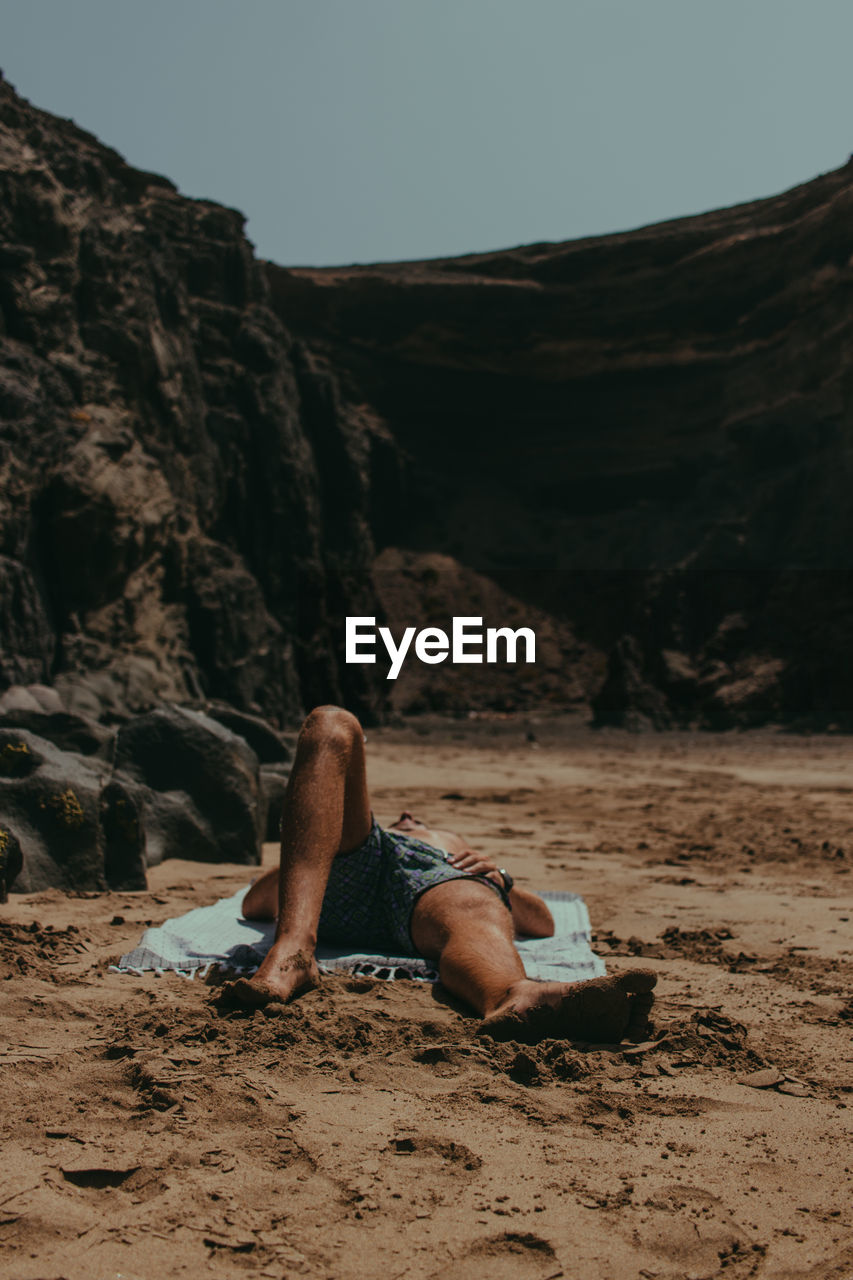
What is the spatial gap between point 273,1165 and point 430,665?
29.0 metres

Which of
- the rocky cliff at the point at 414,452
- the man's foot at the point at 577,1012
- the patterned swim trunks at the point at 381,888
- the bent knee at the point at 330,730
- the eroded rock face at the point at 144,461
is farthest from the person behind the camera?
the rocky cliff at the point at 414,452

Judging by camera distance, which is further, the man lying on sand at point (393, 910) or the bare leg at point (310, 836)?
the bare leg at point (310, 836)

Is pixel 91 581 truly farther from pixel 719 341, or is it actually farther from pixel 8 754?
pixel 719 341

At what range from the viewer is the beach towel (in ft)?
8.91

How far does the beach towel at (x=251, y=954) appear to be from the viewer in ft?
8.91

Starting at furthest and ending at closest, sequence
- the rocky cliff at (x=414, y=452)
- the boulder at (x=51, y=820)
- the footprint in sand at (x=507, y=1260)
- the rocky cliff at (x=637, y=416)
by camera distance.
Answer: the rocky cliff at (x=637, y=416), the rocky cliff at (x=414, y=452), the boulder at (x=51, y=820), the footprint in sand at (x=507, y=1260)

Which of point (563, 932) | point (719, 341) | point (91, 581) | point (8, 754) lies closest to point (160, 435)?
point (91, 581)

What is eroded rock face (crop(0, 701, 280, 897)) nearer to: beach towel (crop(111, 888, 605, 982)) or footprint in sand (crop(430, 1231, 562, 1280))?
beach towel (crop(111, 888, 605, 982))

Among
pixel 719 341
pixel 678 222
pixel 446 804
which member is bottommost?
pixel 446 804

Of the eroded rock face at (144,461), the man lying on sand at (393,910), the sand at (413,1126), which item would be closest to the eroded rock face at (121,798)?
the sand at (413,1126)

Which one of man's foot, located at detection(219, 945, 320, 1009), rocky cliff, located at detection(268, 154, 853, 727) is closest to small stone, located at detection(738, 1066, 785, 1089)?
man's foot, located at detection(219, 945, 320, 1009)

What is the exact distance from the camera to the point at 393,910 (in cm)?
288

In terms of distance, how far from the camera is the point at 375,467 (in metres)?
33.9

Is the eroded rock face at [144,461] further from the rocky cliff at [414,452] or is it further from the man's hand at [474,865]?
the man's hand at [474,865]
